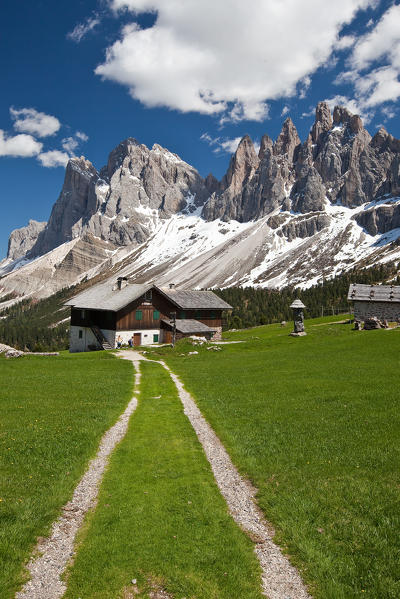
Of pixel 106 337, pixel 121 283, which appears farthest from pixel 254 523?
pixel 121 283

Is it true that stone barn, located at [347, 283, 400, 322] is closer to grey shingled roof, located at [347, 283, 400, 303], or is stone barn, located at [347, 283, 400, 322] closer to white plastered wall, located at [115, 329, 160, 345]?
grey shingled roof, located at [347, 283, 400, 303]

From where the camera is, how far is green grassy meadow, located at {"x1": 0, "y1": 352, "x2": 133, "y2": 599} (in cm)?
887

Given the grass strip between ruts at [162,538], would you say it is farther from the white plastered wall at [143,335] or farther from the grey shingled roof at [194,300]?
the grey shingled roof at [194,300]

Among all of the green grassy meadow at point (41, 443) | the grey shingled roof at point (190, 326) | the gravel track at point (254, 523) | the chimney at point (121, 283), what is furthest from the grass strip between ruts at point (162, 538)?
the chimney at point (121, 283)

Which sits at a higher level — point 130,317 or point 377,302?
point 377,302

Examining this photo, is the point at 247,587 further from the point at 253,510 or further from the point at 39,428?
the point at 39,428

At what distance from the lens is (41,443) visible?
14.6 metres

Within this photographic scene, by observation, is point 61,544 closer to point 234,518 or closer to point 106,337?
point 234,518

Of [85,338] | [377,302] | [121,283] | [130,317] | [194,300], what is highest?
[121,283]

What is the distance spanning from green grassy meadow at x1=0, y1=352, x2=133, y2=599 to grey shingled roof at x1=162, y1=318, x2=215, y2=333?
36.7 m

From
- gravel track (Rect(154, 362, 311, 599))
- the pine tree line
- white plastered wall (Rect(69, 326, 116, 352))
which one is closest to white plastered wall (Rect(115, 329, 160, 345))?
white plastered wall (Rect(69, 326, 116, 352))

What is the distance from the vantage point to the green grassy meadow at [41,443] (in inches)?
349

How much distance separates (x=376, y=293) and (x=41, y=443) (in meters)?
56.5

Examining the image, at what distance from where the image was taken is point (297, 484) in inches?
447
